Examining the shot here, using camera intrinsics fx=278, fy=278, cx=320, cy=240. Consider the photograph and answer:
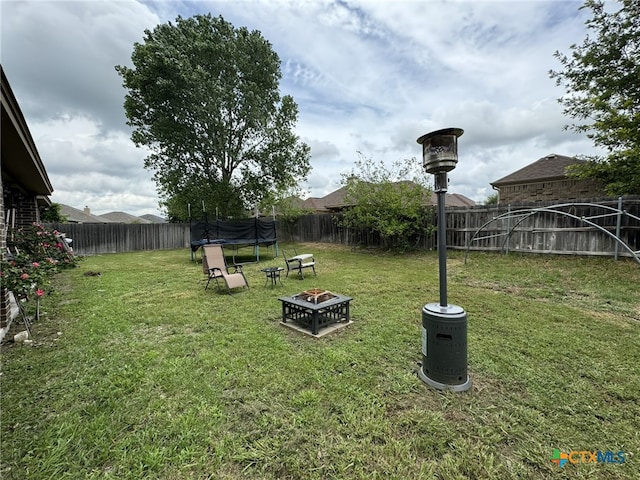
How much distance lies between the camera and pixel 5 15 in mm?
2867

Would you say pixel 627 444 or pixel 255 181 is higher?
pixel 255 181

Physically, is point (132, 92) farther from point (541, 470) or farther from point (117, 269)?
point (541, 470)

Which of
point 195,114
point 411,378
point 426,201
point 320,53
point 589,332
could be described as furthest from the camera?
point 195,114

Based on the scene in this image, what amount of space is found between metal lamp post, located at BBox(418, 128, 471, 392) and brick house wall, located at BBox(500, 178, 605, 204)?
12.8 meters

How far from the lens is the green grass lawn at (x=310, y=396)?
167cm

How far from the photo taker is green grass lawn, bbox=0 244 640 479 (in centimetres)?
167

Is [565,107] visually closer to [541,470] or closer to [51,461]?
[541,470]

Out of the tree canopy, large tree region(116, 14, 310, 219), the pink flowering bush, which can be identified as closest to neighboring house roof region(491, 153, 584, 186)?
the tree canopy

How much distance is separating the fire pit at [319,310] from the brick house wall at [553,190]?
12.4m

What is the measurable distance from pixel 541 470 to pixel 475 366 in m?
1.18

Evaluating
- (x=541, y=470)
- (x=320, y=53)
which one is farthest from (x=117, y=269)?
(x=541, y=470)

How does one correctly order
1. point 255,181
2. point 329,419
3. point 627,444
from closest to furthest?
point 627,444, point 329,419, point 255,181

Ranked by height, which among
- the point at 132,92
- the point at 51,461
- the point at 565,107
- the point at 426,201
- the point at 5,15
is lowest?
the point at 51,461

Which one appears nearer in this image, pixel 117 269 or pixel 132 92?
pixel 117 269
